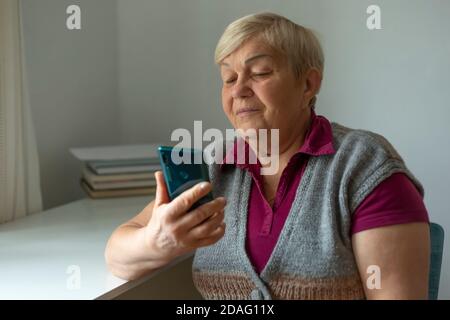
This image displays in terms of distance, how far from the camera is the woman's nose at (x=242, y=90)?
3.72ft

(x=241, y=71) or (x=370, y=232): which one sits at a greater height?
(x=241, y=71)

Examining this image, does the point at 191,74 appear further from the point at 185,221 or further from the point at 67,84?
the point at 185,221

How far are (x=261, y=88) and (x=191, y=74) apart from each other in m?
0.86

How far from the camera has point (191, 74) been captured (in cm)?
196

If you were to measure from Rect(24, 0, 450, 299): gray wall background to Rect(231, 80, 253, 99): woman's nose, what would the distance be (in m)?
0.64

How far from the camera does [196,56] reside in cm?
194

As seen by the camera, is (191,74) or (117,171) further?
(191,74)

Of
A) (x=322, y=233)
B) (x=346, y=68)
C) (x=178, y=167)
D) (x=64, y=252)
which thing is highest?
(x=346, y=68)

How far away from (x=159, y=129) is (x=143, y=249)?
99 cm

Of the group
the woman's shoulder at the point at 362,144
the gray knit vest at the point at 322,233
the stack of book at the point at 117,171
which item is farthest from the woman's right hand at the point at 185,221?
the stack of book at the point at 117,171

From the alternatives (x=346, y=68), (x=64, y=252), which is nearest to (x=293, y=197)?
(x=64, y=252)
